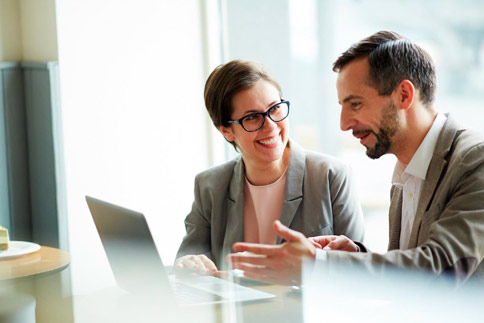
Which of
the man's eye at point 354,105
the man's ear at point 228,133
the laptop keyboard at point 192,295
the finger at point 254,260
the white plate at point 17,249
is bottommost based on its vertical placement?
the white plate at point 17,249

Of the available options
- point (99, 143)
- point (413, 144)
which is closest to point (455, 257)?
point (413, 144)

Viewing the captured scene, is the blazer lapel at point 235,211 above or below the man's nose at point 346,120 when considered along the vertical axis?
below

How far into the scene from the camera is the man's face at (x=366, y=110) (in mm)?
1438

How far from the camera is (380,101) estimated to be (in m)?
1.44

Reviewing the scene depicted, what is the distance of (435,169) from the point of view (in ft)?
4.51

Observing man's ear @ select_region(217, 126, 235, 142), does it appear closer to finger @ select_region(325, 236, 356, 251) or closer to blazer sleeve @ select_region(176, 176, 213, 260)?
blazer sleeve @ select_region(176, 176, 213, 260)

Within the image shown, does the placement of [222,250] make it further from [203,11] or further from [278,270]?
[203,11]

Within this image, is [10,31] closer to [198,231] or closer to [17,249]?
[17,249]

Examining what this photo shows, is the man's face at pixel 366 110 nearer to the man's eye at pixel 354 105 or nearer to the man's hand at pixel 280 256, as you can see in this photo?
the man's eye at pixel 354 105

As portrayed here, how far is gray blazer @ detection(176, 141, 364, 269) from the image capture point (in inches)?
74.1

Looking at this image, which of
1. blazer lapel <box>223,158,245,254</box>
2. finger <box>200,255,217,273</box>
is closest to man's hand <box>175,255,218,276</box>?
finger <box>200,255,217,273</box>

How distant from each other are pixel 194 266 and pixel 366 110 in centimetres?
59

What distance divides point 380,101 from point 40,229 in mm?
1947

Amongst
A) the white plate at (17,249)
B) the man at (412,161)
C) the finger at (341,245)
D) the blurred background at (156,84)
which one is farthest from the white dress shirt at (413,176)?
the white plate at (17,249)
